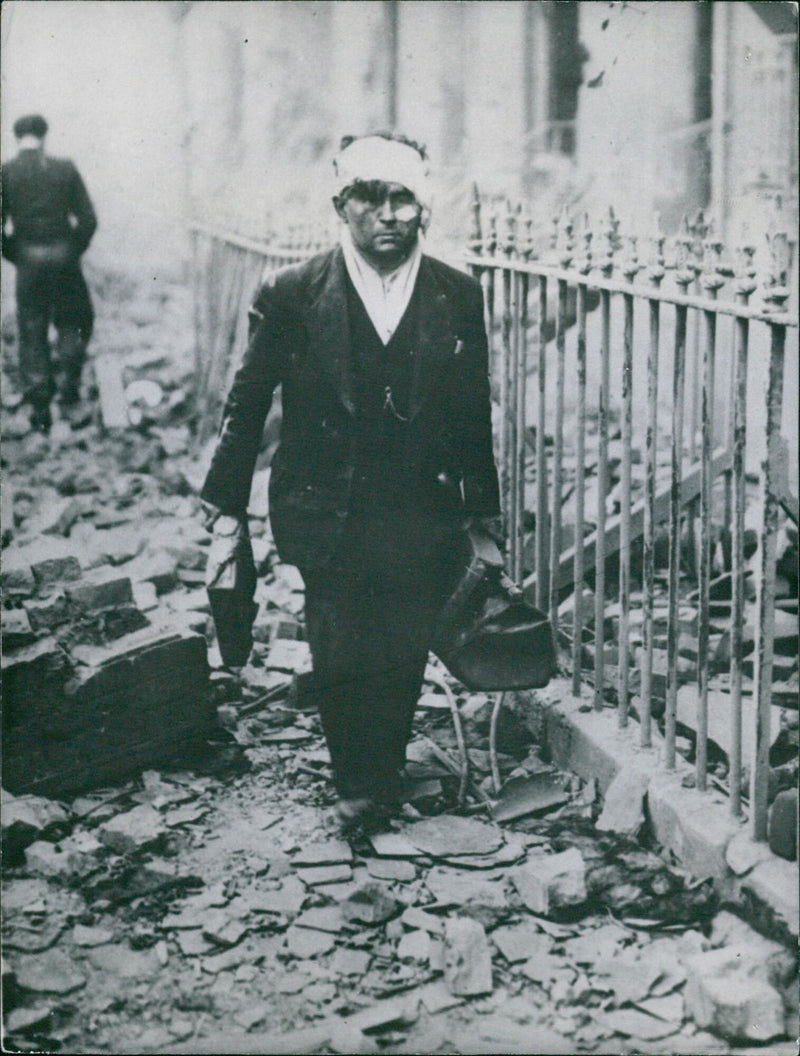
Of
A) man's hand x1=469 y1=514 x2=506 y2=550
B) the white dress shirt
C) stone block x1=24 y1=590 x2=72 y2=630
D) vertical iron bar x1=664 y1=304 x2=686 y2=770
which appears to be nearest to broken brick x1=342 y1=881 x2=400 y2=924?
vertical iron bar x1=664 y1=304 x2=686 y2=770

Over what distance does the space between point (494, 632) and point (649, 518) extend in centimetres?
62

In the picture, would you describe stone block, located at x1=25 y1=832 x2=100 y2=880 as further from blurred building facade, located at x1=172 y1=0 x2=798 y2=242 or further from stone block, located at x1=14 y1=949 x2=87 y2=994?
blurred building facade, located at x1=172 y1=0 x2=798 y2=242

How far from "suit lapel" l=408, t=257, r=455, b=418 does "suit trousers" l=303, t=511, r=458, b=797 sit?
42 centimetres

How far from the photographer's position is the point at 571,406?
9.25 m

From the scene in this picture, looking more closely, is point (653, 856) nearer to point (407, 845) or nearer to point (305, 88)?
point (407, 845)

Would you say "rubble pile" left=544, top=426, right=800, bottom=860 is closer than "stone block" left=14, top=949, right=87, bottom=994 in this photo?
No

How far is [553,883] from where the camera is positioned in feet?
12.6

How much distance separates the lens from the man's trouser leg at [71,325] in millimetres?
11125

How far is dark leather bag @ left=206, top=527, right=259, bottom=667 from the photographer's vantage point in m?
4.28

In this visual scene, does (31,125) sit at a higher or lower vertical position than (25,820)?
higher

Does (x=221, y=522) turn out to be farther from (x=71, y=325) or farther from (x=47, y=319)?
(x=71, y=325)

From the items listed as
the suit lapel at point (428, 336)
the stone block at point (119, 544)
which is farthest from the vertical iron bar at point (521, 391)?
the stone block at point (119, 544)

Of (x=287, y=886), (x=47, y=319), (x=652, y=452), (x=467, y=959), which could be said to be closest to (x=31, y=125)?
(x=47, y=319)

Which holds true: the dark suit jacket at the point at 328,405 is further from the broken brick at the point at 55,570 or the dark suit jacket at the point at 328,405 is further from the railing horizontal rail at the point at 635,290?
the broken brick at the point at 55,570
